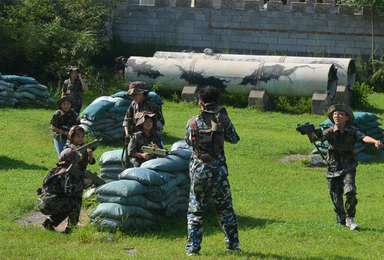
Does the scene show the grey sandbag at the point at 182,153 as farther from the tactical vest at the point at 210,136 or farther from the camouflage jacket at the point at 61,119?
the camouflage jacket at the point at 61,119

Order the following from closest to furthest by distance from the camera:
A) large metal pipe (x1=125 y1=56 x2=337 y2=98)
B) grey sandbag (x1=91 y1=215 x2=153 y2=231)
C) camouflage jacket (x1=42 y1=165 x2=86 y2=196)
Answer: grey sandbag (x1=91 y1=215 x2=153 y2=231) → camouflage jacket (x1=42 y1=165 x2=86 y2=196) → large metal pipe (x1=125 y1=56 x2=337 y2=98)

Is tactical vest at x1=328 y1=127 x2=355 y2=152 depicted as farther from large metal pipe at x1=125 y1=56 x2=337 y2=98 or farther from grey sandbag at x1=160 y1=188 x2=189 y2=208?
large metal pipe at x1=125 y1=56 x2=337 y2=98

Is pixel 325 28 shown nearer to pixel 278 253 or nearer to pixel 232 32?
pixel 232 32

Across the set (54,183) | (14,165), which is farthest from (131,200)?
(14,165)

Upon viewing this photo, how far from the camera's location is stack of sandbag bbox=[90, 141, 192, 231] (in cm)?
642

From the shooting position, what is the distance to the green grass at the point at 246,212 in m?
5.93

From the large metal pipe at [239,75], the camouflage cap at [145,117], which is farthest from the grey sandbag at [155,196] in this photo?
the large metal pipe at [239,75]

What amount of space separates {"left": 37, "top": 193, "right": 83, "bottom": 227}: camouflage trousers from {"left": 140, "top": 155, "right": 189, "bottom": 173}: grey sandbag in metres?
0.95

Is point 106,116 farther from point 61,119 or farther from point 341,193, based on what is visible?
point 341,193

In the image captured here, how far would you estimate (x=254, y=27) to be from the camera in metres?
23.6

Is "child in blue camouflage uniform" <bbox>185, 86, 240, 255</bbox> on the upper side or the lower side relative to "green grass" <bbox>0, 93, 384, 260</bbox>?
upper

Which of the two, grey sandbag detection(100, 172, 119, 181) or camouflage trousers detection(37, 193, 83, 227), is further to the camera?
grey sandbag detection(100, 172, 119, 181)

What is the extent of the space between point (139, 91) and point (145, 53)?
49.8 feet

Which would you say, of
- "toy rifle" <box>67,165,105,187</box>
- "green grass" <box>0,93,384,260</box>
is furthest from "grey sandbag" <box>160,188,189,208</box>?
"toy rifle" <box>67,165,105,187</box>
